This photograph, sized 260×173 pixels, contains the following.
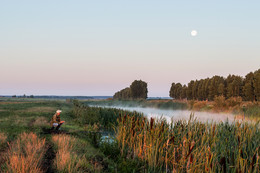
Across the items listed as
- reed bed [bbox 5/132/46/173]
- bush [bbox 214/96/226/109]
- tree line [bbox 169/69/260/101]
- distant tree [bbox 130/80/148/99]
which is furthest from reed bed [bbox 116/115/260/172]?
distant tree [bbox 130/80/148/99]

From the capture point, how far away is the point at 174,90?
96.4m

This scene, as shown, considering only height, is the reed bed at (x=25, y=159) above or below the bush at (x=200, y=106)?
below

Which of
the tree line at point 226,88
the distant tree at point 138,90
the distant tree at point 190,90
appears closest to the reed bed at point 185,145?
the tree line at point 226,88

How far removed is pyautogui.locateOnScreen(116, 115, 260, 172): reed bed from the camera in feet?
20.6

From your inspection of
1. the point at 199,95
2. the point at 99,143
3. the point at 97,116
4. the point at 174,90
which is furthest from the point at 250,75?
the point at 99,143

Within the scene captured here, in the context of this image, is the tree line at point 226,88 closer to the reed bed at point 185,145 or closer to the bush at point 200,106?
the bush at point 200,106

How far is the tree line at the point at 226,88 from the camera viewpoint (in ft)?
171

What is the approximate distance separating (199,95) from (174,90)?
22.7 meters

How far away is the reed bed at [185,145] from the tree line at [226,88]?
46.3 m

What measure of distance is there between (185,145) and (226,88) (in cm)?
6037

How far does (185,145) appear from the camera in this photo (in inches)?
266

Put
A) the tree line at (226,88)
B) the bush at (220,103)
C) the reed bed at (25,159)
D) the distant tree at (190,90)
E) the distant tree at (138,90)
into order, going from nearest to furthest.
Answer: the reed bed at (25,159), the bush at (220,103), the tree line at (226,88), the distant tree at (190,90), the distant tree at (138,90)

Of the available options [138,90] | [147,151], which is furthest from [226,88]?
[147,151]

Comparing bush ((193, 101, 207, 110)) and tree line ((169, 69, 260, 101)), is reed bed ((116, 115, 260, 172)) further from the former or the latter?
tree line ((169, 69, 260, 101))
